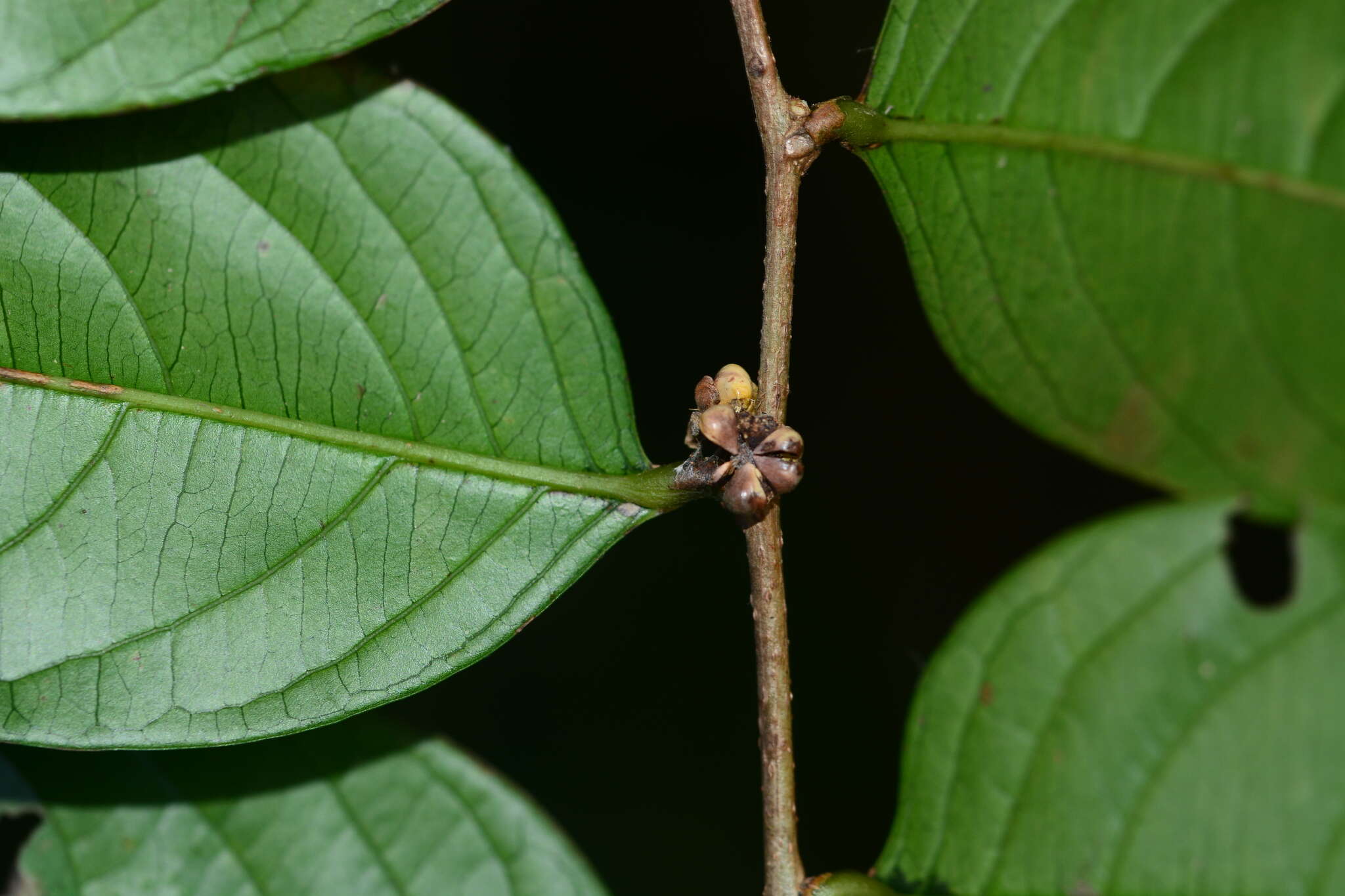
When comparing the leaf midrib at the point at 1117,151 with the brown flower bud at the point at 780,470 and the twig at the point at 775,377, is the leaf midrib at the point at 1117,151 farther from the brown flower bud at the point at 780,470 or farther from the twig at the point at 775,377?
the brown flower bud at the point at 780,470

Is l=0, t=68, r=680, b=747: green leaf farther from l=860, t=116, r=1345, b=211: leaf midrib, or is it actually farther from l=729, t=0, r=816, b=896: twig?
l=860, t=116, r=1345, b=211: leaf midrib

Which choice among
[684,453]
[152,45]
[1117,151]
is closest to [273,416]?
[152,45]

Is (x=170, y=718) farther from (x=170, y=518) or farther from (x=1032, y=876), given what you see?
(x=1032, y=876)

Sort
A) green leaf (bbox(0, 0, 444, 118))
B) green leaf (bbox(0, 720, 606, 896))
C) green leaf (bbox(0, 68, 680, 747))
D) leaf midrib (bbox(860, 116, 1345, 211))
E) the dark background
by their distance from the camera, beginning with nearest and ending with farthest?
leaf midrib (bbox(860, 116, 1345, 211)), green leaf (bbox(0, 0, 444, 118)), green leaf (bbox(0, 68, 680, 747)), green leaf (bbox(0, 720, 606, 896)), the dark background

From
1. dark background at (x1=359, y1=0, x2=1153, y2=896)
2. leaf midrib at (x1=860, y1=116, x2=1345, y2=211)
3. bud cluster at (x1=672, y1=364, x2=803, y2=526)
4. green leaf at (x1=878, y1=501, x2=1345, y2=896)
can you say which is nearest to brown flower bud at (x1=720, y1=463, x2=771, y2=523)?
bud cluster at (x1=672, y1=364, x2=803, y2=526)

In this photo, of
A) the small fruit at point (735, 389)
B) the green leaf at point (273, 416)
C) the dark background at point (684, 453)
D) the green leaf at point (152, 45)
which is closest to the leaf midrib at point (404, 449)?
the green leaf at point (273, 416)

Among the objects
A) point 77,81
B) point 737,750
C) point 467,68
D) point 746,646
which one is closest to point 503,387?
point 77,81
